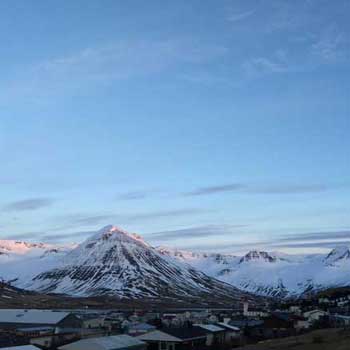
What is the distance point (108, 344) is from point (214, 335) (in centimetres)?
1884

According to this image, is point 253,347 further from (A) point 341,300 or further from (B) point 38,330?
(A) point 341,300

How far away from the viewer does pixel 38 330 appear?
71438 mm

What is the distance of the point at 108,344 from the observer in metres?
50.1

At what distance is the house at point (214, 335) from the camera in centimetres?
6428

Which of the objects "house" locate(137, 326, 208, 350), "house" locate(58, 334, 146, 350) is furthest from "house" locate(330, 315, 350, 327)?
"house" locate(58, 334, 146, 350)

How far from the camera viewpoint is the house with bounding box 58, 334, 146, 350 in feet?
161

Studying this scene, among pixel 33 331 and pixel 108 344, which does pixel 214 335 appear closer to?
pixel 108 344

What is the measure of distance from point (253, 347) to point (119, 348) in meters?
13.3

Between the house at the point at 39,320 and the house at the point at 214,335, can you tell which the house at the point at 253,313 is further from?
the house at the point at 39,320

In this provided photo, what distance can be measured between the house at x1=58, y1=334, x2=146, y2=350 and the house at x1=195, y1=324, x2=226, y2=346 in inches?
444

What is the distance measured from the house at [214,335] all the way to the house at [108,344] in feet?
37.0

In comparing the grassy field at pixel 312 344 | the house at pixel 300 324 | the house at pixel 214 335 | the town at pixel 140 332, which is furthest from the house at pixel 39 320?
the house at pixel 300 324

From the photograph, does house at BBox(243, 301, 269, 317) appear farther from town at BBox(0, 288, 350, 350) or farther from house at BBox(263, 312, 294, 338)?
house at BBox(263, 312, 294, 338)

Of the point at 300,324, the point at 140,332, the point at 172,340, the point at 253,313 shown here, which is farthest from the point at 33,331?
the point at 253,313
